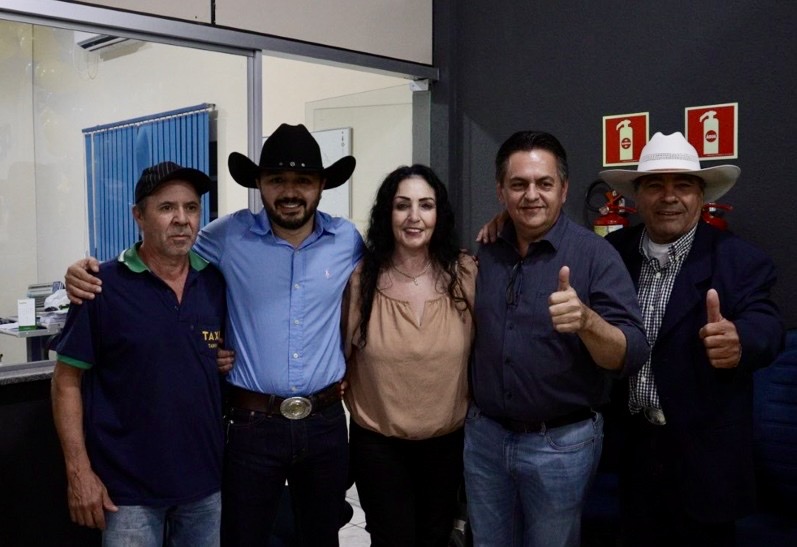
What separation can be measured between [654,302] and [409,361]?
2.38ft

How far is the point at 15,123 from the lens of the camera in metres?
2.56

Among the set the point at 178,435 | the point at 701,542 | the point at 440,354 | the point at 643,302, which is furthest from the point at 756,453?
the point at 178,435

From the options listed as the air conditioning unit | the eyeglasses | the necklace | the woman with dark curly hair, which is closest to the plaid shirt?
the eyeglasses

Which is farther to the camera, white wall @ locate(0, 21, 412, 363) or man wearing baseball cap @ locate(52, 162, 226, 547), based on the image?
white wall @ locate(0, 21, 412, 363)

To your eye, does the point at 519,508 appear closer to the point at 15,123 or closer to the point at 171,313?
the point at 171,313

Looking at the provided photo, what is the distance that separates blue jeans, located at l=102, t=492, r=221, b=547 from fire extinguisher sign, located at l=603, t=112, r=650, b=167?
2.22m

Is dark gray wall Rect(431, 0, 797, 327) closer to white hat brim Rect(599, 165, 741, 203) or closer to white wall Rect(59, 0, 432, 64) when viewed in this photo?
white wall Rect(59, 0, 432, 64)

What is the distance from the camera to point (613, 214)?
311cm

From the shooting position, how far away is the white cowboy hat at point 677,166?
2094 mm

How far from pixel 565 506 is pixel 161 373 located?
1107 millimetres

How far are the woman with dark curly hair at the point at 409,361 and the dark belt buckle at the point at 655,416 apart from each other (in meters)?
0.52

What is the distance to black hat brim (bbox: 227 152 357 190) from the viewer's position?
217 cm

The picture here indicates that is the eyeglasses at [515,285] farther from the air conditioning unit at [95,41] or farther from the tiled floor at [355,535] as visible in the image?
the air conditioning unit at [95,41]

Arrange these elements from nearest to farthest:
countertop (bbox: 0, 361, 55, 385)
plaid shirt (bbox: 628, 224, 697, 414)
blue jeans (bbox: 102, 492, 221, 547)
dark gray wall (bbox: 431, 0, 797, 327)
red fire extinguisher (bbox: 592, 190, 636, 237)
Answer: blue jeans (bbox: 102, 492, 221, 547)
plaid shirt (bbox: 628, 224, 697, 414)
countertop (bbox: 0, 361, 55, 385)
dark gray wall (bbox: 431, 0, 797, 327)
red fire extinguisher (bbox: 592, 190, 636, 237)
